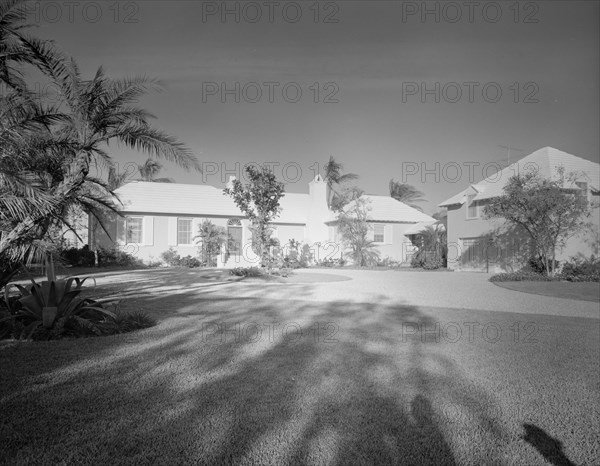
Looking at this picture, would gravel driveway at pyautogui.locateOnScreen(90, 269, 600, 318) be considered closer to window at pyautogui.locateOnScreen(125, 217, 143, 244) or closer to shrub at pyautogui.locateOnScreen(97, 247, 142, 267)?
shrub at pyautogui.locateOnScreen(97, 247, 142, 267)

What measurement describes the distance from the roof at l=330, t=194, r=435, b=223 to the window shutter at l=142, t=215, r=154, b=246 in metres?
12.3

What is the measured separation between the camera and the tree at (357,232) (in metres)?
28.6

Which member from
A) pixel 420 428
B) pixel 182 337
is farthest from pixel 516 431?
pixel 182 337

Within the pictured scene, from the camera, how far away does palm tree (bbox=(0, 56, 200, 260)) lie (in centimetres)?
766

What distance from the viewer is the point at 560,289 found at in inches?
585

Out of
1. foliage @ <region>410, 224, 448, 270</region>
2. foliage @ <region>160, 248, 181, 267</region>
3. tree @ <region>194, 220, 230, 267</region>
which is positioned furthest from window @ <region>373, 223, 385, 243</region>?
foliage @ <region>160, 248, 181, 267</region>

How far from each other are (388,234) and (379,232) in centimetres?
68

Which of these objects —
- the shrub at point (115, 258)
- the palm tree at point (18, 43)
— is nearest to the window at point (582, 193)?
the palm tree at point (18, 43)

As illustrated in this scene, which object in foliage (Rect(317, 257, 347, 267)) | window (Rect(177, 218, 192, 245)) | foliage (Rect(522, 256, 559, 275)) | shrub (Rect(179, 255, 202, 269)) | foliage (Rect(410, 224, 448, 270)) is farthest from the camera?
foliage (Rect(317, 257, 347, 267))

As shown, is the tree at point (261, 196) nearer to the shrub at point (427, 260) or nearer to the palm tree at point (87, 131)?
the palm tree at point (87, 131)

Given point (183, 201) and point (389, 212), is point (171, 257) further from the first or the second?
point (389, 212)

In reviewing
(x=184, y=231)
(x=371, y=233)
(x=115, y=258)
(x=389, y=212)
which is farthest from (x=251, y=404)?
(x=389, y=212)

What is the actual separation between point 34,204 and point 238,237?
73.5 ft

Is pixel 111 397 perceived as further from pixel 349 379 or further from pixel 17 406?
pixel 349 379
